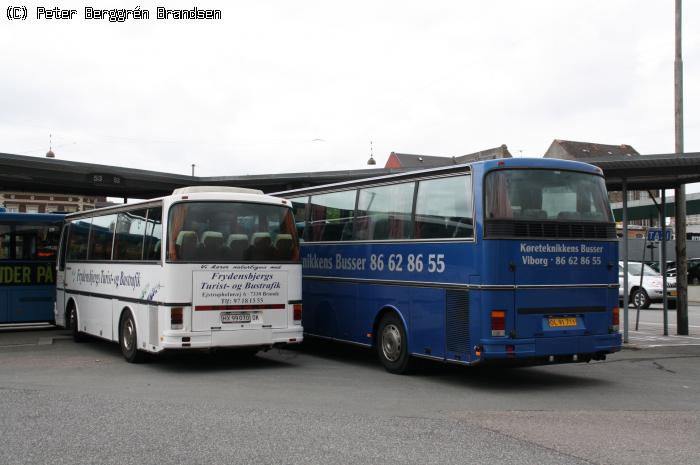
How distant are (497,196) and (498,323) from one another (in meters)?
1.61

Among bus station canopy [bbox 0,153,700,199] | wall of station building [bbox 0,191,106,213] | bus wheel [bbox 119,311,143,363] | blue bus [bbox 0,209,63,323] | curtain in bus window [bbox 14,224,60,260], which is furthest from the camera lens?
wall of station building [bbox 0,191,106,213]

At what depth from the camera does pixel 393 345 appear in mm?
12102

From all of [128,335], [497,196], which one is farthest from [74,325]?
[497,196]

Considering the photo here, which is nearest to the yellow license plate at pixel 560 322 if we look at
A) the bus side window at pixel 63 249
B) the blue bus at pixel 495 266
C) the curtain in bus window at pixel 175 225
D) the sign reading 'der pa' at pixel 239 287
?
the blue bus at pixel 495 266

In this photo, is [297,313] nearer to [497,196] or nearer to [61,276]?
[497,196]

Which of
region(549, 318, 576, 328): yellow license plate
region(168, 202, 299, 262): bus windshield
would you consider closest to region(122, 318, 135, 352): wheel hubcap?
region(168, 202, 299, 262): bus windshield

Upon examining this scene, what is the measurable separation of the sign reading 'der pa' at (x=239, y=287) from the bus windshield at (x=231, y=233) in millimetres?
224

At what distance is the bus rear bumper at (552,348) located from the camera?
1025 centimetres

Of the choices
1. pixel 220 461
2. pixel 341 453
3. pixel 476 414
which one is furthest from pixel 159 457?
pixel 476 414

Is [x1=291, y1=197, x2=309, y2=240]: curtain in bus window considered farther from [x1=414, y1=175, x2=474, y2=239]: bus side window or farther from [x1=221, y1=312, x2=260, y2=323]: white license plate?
[x1=414, y1=175, x2=474, y2=239]: bus side window

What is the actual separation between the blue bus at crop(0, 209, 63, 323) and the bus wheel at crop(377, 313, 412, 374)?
9547mm

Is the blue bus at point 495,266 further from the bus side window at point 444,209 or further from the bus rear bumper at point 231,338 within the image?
the bus rear bumper at point 231,338

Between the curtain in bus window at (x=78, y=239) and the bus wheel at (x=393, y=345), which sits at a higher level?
the curtain in bus window at (x=78, y=239)

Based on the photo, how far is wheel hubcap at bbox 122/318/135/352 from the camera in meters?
13.0
